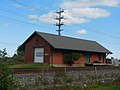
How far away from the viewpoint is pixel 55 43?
39.6 m

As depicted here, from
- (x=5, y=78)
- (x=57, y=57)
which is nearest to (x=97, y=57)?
(x=57, y=57)

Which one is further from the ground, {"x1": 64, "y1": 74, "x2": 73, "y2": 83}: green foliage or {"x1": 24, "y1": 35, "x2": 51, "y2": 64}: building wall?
{"x1": 24, "y1": 35, "x2": 51, "y2": 64}: building wall

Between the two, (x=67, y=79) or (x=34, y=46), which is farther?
(x=34, y=46)

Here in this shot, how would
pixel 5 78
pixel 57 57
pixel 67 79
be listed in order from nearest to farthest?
1. pixel 5 78
2. pixel 67 79
3. pixel 57 57

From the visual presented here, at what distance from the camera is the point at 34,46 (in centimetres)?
4088

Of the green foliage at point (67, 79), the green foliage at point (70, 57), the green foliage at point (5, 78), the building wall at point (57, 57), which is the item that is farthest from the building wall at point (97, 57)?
the green foliage at point (5, 78)

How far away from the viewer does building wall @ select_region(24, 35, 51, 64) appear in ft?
127

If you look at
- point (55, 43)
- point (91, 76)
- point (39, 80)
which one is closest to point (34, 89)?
point (39, 80)

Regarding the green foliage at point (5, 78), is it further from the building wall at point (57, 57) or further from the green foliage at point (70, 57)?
the green foliage at point (70, 57)

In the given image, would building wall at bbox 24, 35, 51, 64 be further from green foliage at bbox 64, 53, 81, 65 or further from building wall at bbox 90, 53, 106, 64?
building wall at bbox 90, 53, 106, 64

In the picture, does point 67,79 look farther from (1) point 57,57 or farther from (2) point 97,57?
(2) point 97,57

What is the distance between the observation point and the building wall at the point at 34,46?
38.6 m

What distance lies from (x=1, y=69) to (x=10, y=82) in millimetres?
546

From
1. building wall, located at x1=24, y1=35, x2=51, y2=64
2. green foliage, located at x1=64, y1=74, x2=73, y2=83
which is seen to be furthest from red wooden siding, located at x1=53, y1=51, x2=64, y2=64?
green foliage, located at x1=64, y1=74, x2=73, y2=83
